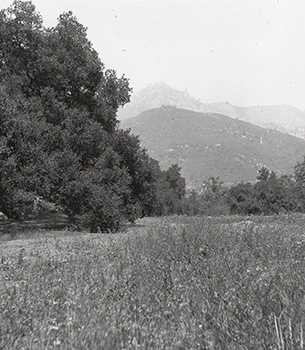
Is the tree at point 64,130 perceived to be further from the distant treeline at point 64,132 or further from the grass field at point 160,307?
the grass field at point 160,307

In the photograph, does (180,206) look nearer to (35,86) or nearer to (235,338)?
(35,86)

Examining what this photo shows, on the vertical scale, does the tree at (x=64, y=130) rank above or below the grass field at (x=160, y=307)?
above

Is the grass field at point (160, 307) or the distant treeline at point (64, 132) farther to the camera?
the distant treeline at point (64, 132)

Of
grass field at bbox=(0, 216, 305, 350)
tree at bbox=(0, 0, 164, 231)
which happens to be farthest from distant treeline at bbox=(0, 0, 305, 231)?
grass field at bbox=(0, 216, 305, 350)

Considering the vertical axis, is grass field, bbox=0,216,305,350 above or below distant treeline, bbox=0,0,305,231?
below

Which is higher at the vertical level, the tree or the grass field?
the tree

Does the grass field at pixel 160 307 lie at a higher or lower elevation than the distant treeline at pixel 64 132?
lower

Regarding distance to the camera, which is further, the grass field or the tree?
the tree

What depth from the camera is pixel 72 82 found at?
26250 mm

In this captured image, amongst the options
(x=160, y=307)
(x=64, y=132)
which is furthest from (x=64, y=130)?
(x=160, y=307)

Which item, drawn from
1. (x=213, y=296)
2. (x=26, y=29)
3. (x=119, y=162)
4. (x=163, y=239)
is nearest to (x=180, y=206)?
(x=119, y=162)

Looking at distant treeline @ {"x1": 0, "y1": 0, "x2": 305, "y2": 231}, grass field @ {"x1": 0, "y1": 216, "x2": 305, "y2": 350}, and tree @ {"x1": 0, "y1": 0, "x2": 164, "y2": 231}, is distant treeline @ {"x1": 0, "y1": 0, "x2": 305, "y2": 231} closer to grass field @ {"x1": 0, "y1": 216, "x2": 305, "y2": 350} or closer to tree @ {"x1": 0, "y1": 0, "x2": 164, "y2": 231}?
tree @ {"x1": 0, "y1": 0, "x2": 164, "y2": 231}

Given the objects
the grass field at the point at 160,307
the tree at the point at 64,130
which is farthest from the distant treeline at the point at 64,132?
the grass field at the point at 160,307

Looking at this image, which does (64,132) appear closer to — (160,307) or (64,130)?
(64,130)
